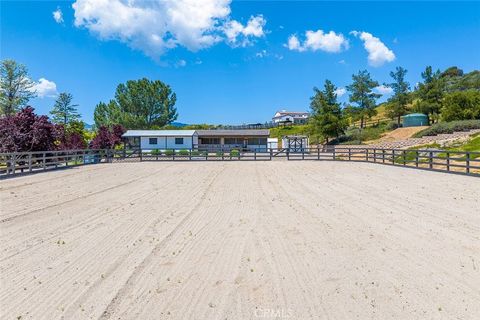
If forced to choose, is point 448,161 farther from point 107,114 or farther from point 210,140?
point 107,114

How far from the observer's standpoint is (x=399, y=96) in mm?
53688

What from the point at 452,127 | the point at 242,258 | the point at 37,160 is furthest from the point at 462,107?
the point at 242,258

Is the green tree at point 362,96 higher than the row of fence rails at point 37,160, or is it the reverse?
the green tree at point 362,96

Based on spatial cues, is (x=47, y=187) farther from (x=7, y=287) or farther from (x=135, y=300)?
(x=135, y=300)

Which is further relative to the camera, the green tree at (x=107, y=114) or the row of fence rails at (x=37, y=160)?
the green tree at (x=107, y=114)

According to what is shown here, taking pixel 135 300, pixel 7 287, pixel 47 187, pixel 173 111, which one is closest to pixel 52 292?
pixel 7 287

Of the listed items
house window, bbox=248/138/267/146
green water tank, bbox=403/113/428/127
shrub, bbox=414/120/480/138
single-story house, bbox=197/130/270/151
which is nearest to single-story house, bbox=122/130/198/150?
single-story house, bbox=197/130/270/151

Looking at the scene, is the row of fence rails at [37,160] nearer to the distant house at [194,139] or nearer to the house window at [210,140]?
the distant house at [194,139]

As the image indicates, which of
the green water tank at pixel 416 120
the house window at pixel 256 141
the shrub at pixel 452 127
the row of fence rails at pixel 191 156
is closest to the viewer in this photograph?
the row of fence rails at pixel 191 156

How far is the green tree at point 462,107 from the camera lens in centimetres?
4162

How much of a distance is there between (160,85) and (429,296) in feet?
212

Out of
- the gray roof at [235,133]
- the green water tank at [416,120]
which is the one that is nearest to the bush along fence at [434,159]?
the gray roof at [235,133]

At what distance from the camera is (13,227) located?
7.03 metres

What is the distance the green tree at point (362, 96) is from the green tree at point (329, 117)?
23.9 ft
